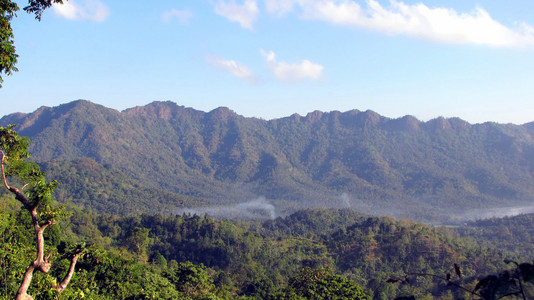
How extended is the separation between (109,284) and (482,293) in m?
22.5

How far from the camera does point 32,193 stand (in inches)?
367

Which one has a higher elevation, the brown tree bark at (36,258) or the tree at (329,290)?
the brown tree bark at (36,258)

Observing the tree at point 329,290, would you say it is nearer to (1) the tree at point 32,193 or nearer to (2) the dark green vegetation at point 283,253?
(2) the dark green vegetation at point 283,253

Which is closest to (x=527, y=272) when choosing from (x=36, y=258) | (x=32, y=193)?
A: (x=36, y=258)

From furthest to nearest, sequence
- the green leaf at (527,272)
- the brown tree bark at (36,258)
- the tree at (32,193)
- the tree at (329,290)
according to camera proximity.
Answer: the tree at (329,290)
the tree at (32,193)
the brown tree bark at (36,258)
the green leaf at (527,272)

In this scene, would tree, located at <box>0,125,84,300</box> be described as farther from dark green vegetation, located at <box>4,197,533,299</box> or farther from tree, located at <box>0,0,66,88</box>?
dark green vegetation, located at <box>4,197,533,299</box>

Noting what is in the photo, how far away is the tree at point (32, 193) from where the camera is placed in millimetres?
8766

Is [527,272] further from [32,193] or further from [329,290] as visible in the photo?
[329,290]

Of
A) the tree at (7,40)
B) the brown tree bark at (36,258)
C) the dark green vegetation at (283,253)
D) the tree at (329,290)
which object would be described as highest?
the tree at (7,40)

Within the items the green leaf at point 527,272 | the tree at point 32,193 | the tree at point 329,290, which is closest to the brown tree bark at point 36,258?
the tree at point 32,193

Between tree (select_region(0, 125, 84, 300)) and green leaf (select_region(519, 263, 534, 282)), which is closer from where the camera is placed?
green leaf (select_region(519, 263, 534, 282))

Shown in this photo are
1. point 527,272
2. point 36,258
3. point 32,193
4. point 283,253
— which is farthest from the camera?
point 283,253

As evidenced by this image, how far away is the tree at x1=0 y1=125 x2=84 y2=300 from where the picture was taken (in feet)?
28.8

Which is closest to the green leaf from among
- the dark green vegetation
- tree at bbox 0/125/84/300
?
tree at bbox 0/125/84/300
